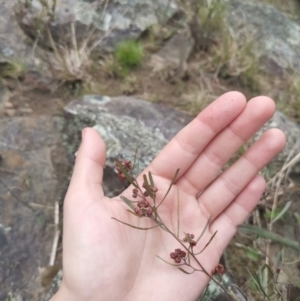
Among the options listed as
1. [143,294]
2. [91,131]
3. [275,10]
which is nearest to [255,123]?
[91,131]

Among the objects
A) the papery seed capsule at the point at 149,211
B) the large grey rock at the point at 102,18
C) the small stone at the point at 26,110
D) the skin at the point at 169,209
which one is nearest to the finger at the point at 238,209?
the skin at the point at 169,209

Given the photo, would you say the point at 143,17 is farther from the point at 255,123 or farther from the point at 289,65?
the point at 255,123

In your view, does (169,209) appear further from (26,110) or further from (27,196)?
(26,110)

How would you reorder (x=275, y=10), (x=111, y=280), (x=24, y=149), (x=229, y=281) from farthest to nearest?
(x=275, y=10)
(x=24, y=149)
(x=229, y=281)
(x=111, y=280)

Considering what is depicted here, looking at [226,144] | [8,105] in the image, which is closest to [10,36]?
[8,105]

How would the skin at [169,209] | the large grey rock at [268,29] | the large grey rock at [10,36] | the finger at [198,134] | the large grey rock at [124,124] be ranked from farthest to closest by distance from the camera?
the large grey rock at [268,29] < the large grey rock at [10,36] < the large grey rock at [124,124] < the finger at [198,134] < the skin at [169,209]

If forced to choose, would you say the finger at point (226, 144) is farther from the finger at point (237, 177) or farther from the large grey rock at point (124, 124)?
the large grey rock at point (124, 124)
